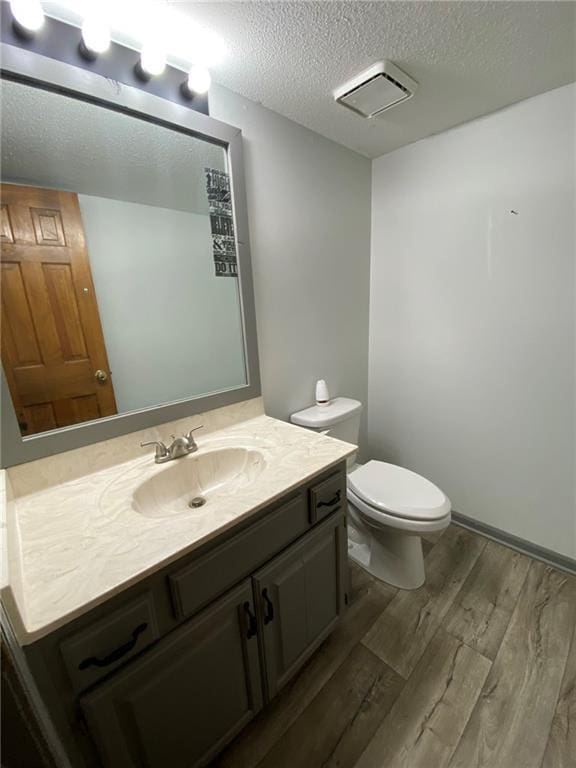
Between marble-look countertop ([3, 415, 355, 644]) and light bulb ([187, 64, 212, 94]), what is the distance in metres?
1.26

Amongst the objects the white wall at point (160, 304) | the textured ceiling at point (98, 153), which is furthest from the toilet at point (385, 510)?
the textured ceiling at point (98, 153)

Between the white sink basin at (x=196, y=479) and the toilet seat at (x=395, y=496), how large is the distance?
63cm

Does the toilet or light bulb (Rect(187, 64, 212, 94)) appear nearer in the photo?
light bulb (Rect(187, 64, 212, 94))

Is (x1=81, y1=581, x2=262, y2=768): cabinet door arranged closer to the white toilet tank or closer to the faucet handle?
the faucet handle

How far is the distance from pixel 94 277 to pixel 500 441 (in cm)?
196

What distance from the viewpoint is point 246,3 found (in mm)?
853

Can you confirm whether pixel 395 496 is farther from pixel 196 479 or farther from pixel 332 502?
pixel 196 479

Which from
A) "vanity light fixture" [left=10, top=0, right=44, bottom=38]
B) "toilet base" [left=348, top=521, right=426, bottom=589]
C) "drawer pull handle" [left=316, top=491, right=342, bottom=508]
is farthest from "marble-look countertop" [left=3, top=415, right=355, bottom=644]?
"vanity light fixture" [left=10, top=0, right=44, bottom=38]

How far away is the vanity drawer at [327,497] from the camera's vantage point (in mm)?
1008

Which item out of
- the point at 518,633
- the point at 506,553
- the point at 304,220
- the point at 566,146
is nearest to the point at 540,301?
the point at 566,146

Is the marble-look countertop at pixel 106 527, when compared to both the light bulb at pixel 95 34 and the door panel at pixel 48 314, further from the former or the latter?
the light bulb at pixel 95 34

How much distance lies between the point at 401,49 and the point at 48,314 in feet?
4.64

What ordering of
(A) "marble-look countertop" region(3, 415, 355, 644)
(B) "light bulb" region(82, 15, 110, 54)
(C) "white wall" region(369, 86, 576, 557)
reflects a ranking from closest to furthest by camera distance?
(A) "marble-look countertop" region(3, 415, 355, 644), (B) "light bulb" region(82, 15, 110, 54), (C) "white wall" region(369, 86, 576, 557)

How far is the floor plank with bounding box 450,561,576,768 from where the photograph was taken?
95 cm
